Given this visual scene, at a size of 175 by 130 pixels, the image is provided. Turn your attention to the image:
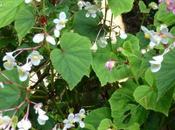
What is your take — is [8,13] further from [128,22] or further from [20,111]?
[128,22]

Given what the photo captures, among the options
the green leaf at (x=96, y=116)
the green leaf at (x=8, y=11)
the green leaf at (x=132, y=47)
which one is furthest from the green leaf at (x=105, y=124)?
the green leaf at (x=8, y=11)

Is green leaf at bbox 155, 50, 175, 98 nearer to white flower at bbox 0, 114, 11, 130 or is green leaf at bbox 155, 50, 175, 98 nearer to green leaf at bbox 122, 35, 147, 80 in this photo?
green leaf at bbox 122, 35, 147, 80

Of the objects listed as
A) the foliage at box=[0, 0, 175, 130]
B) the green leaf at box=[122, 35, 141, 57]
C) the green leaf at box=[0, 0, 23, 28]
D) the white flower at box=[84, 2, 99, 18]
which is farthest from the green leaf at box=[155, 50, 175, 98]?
the green leaf at box=[0, 0, 23, 28]

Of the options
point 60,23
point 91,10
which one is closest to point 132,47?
point 91,10

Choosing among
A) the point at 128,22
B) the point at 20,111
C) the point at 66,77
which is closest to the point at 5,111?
the point at 20,111

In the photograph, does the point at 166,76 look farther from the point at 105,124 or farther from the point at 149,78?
the point at 105,124

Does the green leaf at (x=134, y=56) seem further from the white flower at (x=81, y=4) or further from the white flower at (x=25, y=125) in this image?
the white flower at (x=25, y=125)
